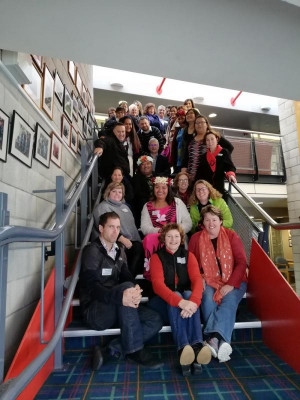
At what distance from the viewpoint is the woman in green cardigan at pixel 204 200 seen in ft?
8.91

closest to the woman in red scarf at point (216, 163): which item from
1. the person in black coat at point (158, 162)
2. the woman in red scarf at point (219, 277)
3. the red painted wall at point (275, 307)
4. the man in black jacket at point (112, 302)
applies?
the person in black coat at point (158, 162)

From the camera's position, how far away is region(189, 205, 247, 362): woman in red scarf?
1.69m

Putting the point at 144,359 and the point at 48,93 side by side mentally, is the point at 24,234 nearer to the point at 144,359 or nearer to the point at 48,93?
the point at 144,359

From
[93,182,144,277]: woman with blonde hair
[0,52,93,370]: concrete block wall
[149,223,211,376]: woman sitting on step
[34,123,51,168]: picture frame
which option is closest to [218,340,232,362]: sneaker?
[149,223,211,376]: woman sitting on step

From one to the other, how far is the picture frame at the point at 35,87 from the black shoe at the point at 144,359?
68.7 inches

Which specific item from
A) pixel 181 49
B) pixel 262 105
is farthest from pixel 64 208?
pixel 262 105

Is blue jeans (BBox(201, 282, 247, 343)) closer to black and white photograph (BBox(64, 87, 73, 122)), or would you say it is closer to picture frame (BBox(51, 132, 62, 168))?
picture frame (BBox(51, 132, 62, 168))

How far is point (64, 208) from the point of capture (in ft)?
5.76

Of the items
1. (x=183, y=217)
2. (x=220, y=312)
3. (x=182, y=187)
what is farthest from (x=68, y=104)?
(x=220, y=312)

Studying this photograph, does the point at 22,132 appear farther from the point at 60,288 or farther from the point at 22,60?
the point at 60,288

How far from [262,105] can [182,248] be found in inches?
324

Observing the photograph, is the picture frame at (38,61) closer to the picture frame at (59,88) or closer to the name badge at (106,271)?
the picture frame at (59,88)

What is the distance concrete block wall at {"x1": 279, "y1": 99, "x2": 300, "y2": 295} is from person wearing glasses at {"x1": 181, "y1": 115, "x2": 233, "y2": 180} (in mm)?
2986

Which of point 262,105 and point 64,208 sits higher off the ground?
point 262,105
